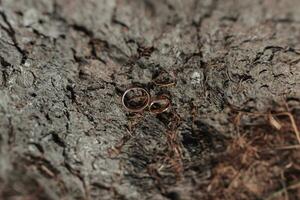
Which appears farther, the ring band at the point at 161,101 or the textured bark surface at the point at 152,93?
the ring band at the point at 161,101

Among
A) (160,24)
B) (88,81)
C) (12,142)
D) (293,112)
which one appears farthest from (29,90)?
(293,112)

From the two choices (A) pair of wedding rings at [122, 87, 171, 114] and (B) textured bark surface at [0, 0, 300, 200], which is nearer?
(B) textured bark surface at [0, 0, 300, 200]

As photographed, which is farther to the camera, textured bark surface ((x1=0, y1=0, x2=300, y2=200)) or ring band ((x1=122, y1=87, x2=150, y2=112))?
A: ring band ((x1=122, y1=87, x2=150, y2=112))

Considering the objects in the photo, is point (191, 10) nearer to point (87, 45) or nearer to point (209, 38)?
point (209, 38)
